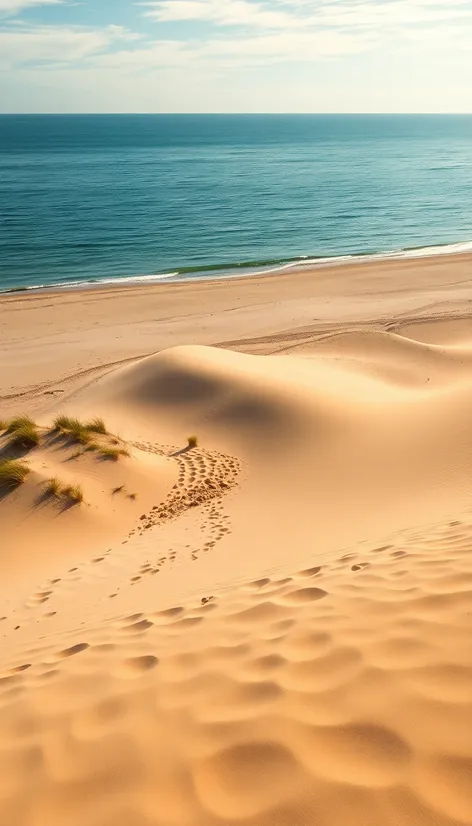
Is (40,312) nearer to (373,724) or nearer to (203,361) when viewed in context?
(203,361)

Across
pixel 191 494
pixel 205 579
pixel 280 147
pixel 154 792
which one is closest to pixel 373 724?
pixel 154 792

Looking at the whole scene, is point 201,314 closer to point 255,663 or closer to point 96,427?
point 96,427

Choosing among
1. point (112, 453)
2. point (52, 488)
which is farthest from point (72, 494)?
point (112, 453)

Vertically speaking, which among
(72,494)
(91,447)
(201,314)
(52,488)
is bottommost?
(72,494)

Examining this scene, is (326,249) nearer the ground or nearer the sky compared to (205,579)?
nearer the sky

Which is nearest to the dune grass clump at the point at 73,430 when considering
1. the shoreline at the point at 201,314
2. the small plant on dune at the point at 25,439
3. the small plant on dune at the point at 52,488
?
Answer: the small plant on dune at the point at 25,439

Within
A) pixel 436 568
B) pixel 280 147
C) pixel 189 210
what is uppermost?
pixel 280 147
